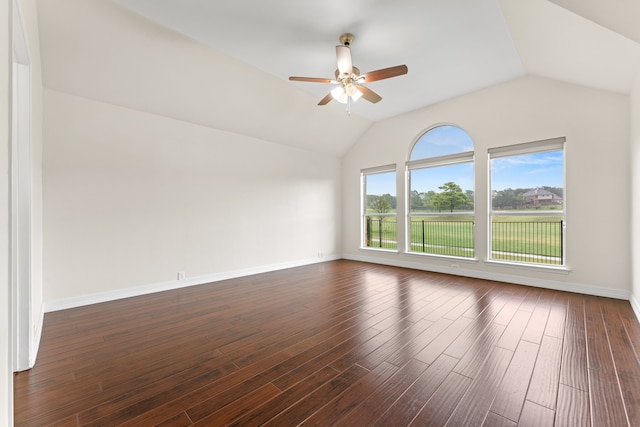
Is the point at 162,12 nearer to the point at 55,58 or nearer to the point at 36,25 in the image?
the point at 36,25

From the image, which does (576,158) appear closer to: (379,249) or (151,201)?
(379,249)

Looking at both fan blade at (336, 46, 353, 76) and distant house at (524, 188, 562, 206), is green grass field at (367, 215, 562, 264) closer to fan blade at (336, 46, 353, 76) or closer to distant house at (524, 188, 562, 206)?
distant house at (524, 188, 562, 206)

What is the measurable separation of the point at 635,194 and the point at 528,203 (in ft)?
4.06

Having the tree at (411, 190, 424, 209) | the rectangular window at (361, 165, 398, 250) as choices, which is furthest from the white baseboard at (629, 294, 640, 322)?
the rectangular window at (361, 165, 398, 250)

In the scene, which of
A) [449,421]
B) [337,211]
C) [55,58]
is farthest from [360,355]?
[337,211]

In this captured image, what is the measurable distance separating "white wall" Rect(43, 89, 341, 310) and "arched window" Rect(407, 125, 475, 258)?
2.54 m

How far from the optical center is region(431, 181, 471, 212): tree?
504 cm

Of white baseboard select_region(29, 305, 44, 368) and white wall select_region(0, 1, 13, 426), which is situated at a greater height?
white wall select_region(0, 1, 13, 426)

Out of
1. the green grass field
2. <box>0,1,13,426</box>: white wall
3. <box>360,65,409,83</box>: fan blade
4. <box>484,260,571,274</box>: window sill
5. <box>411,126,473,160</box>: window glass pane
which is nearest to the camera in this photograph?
<box>0,1,13,426</box>: white wall

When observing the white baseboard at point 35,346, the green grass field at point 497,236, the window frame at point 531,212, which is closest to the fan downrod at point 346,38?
the window frame at point 531,212

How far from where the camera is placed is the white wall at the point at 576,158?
11.5 feet

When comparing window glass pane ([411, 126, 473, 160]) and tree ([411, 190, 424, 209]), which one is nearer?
window glass pane ([411, 126, 473, 160])

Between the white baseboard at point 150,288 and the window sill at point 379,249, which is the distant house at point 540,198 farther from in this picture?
the white baseboard at point 150,288

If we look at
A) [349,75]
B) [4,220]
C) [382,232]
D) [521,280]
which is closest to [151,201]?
[4,220]
